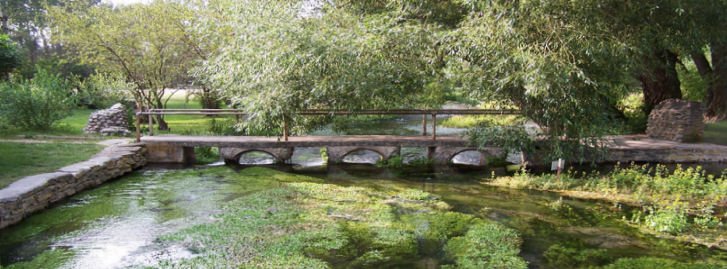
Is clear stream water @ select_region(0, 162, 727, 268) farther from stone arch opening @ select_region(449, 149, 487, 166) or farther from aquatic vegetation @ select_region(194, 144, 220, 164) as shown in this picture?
aquatic vegetation @ select_region(194, 144, 220, 164)

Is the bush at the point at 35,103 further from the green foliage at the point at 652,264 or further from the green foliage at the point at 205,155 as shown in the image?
the green foliage at the point at 652,264

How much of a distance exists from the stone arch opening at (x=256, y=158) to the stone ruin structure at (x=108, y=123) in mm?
4147

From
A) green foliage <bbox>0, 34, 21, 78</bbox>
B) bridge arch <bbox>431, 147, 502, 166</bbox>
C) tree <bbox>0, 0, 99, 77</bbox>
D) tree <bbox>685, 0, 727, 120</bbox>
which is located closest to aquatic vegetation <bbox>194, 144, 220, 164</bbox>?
green foliage <bbox>0, 34, 21, 78</bbox>

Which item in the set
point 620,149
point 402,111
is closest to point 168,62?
point 402,111

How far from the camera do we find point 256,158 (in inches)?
580

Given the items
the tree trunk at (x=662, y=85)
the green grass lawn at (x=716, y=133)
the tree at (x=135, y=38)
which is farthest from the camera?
the tree at (x=135, y=38)

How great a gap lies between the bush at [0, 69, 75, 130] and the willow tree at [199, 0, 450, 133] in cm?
668

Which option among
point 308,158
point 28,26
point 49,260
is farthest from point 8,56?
point 28,26

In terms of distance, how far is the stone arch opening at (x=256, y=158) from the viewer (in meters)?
13.8

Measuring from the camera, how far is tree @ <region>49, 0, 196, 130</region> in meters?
17.6

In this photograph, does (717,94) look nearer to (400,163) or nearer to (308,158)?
(400,163)

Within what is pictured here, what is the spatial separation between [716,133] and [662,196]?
978 cm

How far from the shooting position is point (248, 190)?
10391mm

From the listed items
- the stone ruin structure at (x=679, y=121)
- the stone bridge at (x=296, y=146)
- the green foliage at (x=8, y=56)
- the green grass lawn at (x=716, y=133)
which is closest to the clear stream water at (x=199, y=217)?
the stone bridge at (x=296, y=146)
